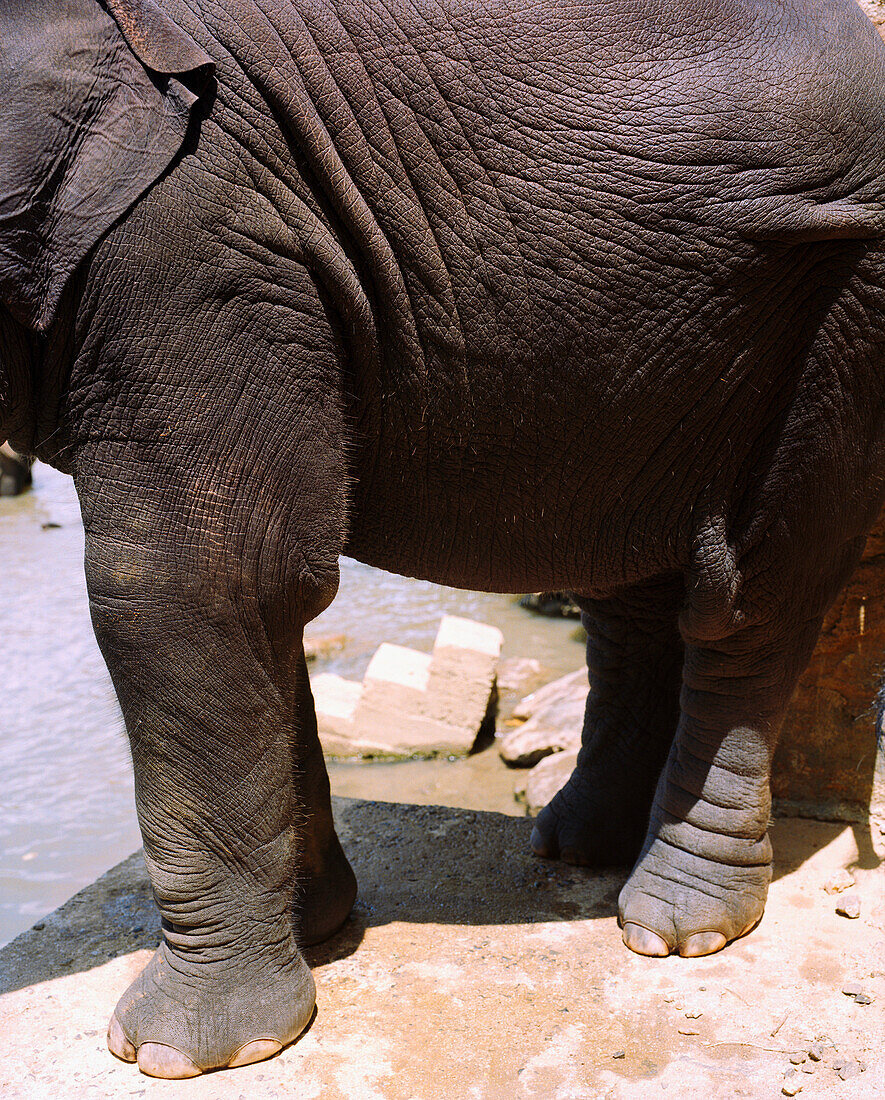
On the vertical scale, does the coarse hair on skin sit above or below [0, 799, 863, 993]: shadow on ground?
above

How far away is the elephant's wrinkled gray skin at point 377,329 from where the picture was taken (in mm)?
2045

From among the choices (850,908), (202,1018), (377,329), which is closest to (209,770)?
(202,1018)

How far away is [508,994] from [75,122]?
2168 millimetres

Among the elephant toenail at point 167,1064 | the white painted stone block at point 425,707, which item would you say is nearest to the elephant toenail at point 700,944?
the elephant toenail at point 167,1064

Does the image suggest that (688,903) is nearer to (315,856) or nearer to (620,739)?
(620,739)

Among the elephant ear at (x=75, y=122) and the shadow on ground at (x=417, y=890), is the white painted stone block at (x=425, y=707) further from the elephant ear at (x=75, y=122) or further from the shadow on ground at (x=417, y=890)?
the elephant ear at (x=75, y=122)

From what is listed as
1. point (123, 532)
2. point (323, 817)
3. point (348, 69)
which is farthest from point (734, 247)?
point (323, 817)

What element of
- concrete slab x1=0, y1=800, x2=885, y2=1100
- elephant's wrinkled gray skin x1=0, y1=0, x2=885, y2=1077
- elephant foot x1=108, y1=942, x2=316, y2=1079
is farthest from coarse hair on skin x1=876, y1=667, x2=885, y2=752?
elephant foot x1=108, y1=942, x2=316, y2=1079

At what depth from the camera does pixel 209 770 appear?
7.56 ft

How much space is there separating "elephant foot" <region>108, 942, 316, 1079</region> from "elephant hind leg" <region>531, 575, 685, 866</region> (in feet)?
4.03

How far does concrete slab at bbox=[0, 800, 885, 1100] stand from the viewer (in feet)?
7.91

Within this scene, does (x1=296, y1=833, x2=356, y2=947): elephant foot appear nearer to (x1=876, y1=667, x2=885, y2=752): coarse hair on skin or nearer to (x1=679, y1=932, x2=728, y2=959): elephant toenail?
(x1=679, y1=932, x2=728, y2=959): elephant toenail

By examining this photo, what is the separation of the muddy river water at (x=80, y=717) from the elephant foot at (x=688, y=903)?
144 cm

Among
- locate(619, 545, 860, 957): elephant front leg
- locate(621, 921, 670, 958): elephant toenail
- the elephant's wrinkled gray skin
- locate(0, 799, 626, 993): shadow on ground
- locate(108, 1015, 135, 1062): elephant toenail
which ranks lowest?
locate(0, 799, 626, 993): shadow on ground
